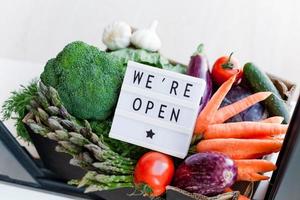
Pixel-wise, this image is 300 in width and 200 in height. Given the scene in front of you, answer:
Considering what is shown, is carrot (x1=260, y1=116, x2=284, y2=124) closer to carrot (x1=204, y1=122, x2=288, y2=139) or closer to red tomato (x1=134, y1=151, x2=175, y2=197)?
carrot (x1=204, y1=122, x2=288, y2=139)

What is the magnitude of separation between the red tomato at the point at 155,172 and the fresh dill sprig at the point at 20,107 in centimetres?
23

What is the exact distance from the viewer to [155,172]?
717 mm

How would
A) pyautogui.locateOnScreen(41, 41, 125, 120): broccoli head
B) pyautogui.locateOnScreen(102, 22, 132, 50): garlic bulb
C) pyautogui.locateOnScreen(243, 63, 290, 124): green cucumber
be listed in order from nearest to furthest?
pyautogui.locateOnScreen(41, 41, 125, 120): broccoli head < pyautogui.locateOnScreen(243, 63, 290, 124): green cucumber < pyautogui.locateOnScreen(102, 22, 132, 50): garlic bulb

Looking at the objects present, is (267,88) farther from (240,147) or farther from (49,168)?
(49,168)

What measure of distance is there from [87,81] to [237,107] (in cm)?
26

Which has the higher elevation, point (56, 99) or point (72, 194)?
point (56, 99)

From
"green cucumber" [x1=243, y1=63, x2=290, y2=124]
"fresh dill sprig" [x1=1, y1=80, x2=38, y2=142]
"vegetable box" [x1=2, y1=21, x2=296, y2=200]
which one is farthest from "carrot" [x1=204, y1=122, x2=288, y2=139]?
"fresh dill sprig" [x1=1, y1=80, x2=38, y2=142]

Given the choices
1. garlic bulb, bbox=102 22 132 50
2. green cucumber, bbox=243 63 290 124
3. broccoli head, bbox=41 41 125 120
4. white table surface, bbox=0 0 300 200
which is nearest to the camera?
broccoli head, bbox=41 41 125 120

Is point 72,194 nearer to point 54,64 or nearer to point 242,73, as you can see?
point 54,64

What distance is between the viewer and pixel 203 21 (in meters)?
2.11

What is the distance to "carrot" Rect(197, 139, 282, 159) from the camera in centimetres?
75

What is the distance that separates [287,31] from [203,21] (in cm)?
36

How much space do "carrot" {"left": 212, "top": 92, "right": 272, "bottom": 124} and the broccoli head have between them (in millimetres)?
176

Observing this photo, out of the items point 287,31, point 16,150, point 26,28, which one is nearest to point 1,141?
point 16,150
